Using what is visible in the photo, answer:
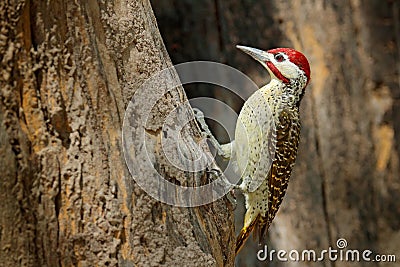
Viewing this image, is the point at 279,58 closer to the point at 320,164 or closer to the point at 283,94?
the point at 283,94

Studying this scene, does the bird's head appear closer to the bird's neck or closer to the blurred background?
the bird's neck

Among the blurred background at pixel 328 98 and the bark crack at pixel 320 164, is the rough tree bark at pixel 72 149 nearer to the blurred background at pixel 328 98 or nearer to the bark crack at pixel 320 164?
the blurred background at pixel 328 98

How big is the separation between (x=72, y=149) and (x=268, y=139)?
1150 mm

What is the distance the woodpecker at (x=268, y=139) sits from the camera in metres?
2.79

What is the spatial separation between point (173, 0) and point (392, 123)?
1.40 m

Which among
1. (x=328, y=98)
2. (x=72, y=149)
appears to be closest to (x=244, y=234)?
(x=72, y=149)

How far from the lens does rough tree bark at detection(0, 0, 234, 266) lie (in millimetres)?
1734

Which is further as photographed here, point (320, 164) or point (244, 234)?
point (320, 164)

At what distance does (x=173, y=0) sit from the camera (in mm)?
3717

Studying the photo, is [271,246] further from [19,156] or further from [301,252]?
[19,156]

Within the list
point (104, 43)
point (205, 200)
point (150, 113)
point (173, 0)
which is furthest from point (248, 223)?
point (173, 0)

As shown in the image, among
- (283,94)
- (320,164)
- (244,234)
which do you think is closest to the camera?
(244,234)

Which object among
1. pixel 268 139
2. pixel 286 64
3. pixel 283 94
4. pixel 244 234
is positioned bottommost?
pixel 244 234

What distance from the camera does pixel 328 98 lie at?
395 cm
